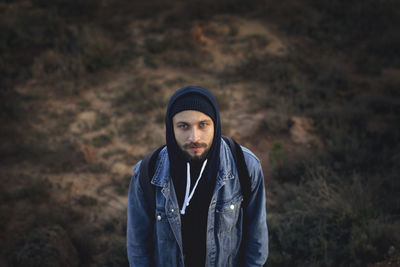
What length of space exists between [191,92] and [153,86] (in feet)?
19.1

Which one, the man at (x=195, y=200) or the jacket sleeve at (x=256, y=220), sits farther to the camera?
the jacket sleeve at (x=256, y=220)

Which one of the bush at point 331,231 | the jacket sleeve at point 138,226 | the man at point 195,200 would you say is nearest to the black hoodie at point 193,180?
the man at point 195,200

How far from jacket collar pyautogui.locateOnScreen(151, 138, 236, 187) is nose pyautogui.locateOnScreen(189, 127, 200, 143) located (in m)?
Answer: 0.26

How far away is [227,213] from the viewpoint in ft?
6.44

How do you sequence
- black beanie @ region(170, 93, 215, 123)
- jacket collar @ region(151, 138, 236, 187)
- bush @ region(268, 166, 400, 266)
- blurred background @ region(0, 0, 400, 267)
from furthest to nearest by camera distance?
blurred background @ region(0, 0, 400, 267) < bush @ region(268, 166, 400, 266) < jacket collar @ region(151, 138, 236, 187) < black beanie @ region(170, 93, 215, 123)

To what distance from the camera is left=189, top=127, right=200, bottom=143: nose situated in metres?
1.82

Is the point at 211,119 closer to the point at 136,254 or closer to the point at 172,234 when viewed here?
the point at 172,234

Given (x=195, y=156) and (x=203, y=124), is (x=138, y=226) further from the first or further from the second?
(x=203, y=124)

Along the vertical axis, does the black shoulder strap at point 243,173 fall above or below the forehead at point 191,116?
below

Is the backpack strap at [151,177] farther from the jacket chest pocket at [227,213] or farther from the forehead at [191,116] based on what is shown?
the forehead at [191,116]

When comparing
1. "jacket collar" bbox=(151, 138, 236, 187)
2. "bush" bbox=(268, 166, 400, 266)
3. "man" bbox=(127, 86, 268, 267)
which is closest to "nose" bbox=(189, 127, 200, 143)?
"man" bbox=(127, 86, 268, 267)

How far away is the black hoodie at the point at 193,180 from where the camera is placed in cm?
189

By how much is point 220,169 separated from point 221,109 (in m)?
4.84

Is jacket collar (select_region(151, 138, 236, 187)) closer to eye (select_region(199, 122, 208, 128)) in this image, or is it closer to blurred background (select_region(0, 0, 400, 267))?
eye (select_region(199, 122, 208, 128))
